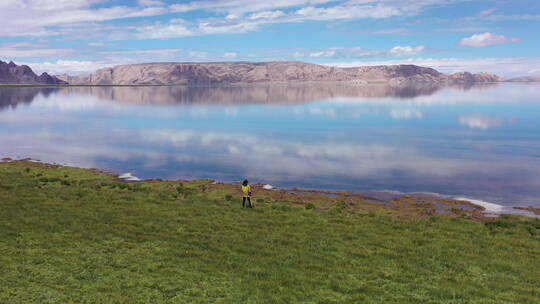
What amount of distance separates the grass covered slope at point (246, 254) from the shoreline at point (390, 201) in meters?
3.15

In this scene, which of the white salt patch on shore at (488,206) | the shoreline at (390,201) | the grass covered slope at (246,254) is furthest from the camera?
the white salt patch on shore at (488,206)

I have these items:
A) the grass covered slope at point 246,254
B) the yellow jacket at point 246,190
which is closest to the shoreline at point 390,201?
the grass covered slope at point 246,254

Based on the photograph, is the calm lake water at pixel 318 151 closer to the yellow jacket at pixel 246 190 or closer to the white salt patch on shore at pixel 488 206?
the white salt patch on shore at pixel 488 206

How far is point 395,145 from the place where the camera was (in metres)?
67.2

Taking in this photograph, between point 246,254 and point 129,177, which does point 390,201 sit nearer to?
point 246,254

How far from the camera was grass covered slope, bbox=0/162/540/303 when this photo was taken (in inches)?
606

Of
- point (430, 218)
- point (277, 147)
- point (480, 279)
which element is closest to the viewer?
point (480, 279)

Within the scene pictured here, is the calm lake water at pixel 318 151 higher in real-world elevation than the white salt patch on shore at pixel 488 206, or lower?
higher

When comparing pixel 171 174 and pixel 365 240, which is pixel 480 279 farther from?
pixel 171 174

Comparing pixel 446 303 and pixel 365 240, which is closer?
pixel 446 303

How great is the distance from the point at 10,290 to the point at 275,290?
31.0 feet

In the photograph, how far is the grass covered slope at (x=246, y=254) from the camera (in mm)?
15391

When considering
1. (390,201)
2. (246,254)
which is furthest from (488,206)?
(246,254)

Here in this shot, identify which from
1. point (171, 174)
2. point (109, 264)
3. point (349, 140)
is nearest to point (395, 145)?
point (349, 140)
